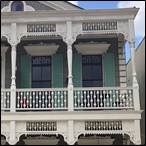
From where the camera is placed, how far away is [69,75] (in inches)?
408

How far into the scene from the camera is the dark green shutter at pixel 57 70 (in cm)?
1220

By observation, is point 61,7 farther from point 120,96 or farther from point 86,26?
point 120,96

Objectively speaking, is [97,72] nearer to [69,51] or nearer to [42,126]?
[69,51]

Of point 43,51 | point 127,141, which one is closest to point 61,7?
point 43,51

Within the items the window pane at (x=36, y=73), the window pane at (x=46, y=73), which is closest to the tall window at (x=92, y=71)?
the window pane at (x=46, y=73)

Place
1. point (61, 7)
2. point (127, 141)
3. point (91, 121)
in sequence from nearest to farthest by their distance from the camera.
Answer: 1. point (91, 121)
2. point (127, 141)
3. point (61, 7)

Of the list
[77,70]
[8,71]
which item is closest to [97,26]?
[77,70]

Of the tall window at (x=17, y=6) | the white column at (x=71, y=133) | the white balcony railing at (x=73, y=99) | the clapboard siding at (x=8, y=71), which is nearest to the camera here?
the white column at (x=71, y=133)

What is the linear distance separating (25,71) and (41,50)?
102 cm

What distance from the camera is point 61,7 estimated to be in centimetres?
1288

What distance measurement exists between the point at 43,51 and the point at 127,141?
4701 millimetres

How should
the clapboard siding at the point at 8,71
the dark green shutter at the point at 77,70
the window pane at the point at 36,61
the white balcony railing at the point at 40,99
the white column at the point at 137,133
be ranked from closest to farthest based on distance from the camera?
the white column at the point at 137,133
the white balcony railing at the point at 40,99
the dark green shutter at the point at 77,70
the clapboard siding at the point at 8,71
the window pane at the point at 36,61

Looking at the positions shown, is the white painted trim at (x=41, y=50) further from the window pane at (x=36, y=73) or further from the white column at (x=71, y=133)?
the white column at (x=71, y=133)

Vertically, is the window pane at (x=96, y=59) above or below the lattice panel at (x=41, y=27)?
below
